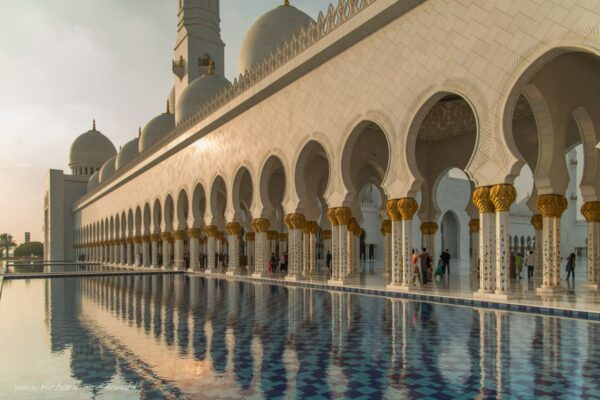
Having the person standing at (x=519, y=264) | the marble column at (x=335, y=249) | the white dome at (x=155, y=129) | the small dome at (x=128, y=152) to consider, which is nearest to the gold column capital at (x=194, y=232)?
the marble column at (x=335, y=249)

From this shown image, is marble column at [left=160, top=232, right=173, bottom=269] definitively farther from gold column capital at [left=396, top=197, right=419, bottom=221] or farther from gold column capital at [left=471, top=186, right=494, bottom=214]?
gold column capital at [left=471, top=186, right=494, bottom=214]

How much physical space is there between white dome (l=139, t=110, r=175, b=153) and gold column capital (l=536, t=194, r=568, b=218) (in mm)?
19044

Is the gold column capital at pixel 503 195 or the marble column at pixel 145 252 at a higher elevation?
the gold column capital at pixel 503 195

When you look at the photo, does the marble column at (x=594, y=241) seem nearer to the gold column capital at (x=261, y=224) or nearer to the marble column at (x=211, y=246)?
the gold column capital at (x=261, y=224)

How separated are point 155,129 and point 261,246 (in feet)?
44.6

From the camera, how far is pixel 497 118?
22.2 feet

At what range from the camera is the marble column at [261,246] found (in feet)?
41.9

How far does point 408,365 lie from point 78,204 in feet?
120

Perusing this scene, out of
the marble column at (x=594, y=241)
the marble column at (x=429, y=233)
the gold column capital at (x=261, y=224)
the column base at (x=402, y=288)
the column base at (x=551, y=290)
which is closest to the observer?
the column base at (x=551, y=290)

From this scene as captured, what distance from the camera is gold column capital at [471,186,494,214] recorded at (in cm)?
698

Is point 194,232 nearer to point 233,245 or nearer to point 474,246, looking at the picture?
point 233,245

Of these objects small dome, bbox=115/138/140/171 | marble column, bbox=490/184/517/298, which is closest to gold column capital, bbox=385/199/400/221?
A: marble column, bbox=490/184/517/298

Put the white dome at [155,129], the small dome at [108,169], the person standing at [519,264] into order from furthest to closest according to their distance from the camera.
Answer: the small dome at [108,169]
the white dome at [155,129]
the person standing at [519,264]

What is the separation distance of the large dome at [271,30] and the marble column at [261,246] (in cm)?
540
